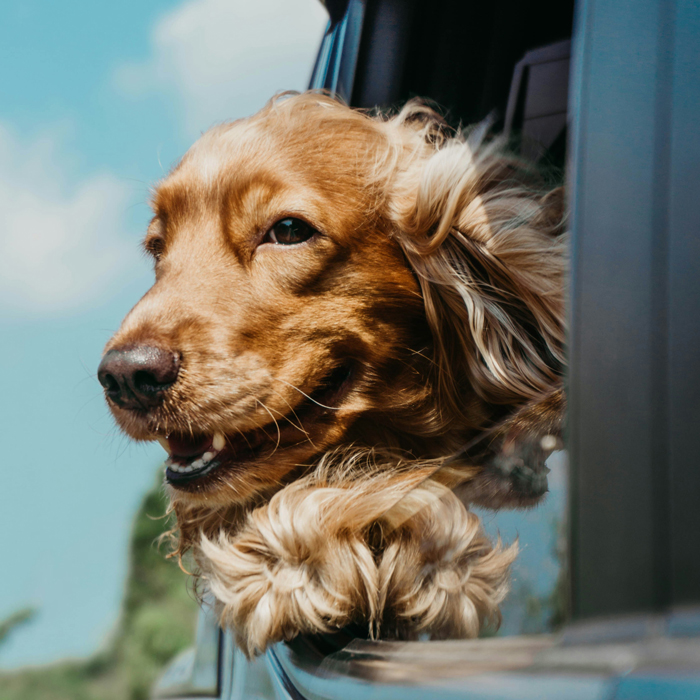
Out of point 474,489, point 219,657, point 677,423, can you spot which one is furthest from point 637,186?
point 219,657

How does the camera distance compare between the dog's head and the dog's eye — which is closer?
the dog's head

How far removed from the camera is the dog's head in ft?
6.52

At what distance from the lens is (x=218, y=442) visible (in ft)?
6.73

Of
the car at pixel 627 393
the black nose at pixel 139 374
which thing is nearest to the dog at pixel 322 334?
the black nose at pixel 139 374

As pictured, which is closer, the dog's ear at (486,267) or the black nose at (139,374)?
the black nose at (139,374)

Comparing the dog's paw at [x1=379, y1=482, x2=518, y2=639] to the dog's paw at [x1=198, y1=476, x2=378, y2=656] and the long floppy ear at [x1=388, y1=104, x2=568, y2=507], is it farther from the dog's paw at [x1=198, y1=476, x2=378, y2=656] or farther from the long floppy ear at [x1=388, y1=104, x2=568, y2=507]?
the long floppy ear at [x1=388, y1=104, x2=568, y2=507]

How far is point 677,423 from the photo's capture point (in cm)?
75

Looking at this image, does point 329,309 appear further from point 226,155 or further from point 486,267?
point 226,155

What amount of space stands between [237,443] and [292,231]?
65 cm

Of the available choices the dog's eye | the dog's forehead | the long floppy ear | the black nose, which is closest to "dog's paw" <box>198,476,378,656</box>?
the black nose

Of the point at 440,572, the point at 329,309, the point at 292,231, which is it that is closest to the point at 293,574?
the point at 440,572

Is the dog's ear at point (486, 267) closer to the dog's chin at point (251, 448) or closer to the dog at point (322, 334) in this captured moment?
the dog at point (322, 334)

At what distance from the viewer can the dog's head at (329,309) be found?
199 centimetres

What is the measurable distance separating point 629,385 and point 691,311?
0.10 meters
